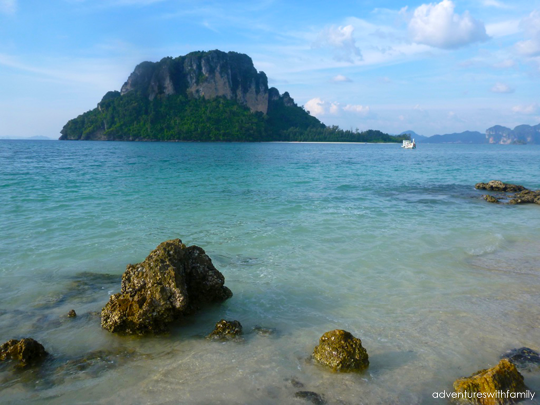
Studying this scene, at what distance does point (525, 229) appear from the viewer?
13.8 meters

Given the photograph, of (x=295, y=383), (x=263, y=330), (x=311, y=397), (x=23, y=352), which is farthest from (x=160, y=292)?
(x=311, y=397)

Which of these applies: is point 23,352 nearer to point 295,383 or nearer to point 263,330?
point 263,330

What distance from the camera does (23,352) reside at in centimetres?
523

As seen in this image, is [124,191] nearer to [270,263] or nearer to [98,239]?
[98,239]

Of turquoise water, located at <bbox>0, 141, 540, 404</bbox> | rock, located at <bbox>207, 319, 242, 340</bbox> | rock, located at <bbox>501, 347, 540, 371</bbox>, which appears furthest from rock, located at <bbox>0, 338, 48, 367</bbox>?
rock, located at <bbox>501, 347, 540, 371</bbox>

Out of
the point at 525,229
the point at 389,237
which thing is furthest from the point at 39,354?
the point at 525,229

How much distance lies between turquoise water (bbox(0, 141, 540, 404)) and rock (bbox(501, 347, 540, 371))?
0.53 ft

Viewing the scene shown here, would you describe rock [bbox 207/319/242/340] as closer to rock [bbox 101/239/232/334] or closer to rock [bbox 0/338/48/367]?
rock [bbox 101/239/232/334]

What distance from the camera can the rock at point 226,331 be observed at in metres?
6.07

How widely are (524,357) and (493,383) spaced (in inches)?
57.2

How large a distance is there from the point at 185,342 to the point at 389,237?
842 centimetres

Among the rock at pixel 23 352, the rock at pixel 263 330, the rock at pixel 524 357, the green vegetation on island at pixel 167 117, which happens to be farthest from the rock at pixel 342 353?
the green vegetation on island at pixel 167 117

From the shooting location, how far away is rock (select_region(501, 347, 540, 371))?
205 inches

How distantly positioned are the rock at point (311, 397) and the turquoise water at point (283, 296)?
15cm
